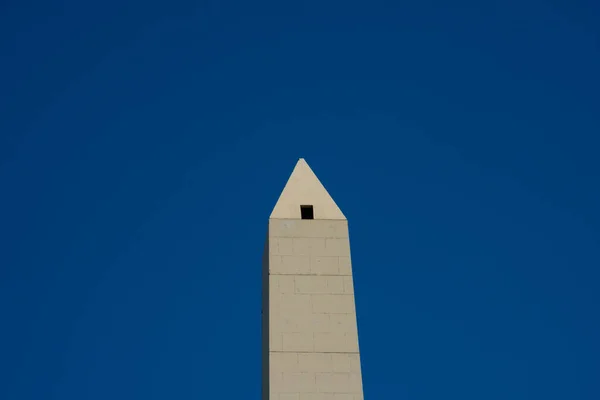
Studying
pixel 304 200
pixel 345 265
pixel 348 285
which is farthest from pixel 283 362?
pixel 304 200

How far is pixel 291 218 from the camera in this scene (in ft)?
101

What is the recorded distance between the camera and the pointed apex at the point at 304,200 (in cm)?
3103

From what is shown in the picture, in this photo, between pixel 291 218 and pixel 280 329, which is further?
pixel 291 218

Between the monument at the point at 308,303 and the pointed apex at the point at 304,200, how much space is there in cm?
3

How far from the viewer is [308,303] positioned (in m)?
28.8

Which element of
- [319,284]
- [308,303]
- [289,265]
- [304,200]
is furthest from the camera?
[304,200]

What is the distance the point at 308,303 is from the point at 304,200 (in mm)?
4155

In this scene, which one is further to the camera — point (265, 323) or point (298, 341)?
point (265, 323)

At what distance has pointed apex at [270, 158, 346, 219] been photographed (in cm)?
3103

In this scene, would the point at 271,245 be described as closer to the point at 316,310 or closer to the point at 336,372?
the point at 316,310

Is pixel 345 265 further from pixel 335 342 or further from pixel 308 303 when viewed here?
pixel 335 342

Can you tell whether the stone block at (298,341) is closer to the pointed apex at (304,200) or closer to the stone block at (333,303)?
the stone block at (333,303)

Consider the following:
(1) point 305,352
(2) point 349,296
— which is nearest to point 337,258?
(2) point 349,296

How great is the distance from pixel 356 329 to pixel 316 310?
1.32 meters
